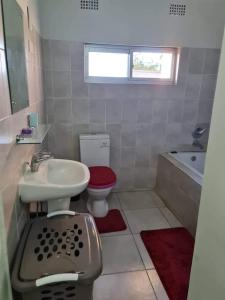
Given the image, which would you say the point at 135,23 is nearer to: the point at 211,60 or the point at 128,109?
the point at 128,109

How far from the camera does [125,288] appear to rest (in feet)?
5.37

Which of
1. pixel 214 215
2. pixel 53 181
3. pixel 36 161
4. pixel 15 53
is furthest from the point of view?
pixel 53 181

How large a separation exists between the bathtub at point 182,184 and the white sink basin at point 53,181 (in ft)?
3.69

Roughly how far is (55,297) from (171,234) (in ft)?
4.48

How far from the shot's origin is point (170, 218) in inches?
97.9

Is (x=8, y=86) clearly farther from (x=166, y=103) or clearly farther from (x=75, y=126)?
(x=166, y=103)

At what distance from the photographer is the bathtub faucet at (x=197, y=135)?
2.93 metres

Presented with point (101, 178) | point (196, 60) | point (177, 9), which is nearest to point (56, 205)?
point (101, 178)

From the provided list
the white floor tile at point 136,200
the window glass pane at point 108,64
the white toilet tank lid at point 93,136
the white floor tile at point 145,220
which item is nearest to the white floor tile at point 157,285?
the white floor tile at point 145,220

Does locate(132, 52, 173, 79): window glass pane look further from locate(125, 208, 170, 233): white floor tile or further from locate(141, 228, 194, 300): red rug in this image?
locate(141, 228, 194, 300): red rug

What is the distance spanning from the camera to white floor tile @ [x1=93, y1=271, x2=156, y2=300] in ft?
5.16

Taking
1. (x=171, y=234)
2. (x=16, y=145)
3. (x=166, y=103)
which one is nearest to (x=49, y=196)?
(x=16, y=145)

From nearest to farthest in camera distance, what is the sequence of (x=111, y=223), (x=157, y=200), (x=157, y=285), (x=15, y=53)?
(x=15, y=53)
(x=157, y=285)
(x=111, y=223)
(x=157, y=200)

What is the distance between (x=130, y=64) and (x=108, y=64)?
259 mm
